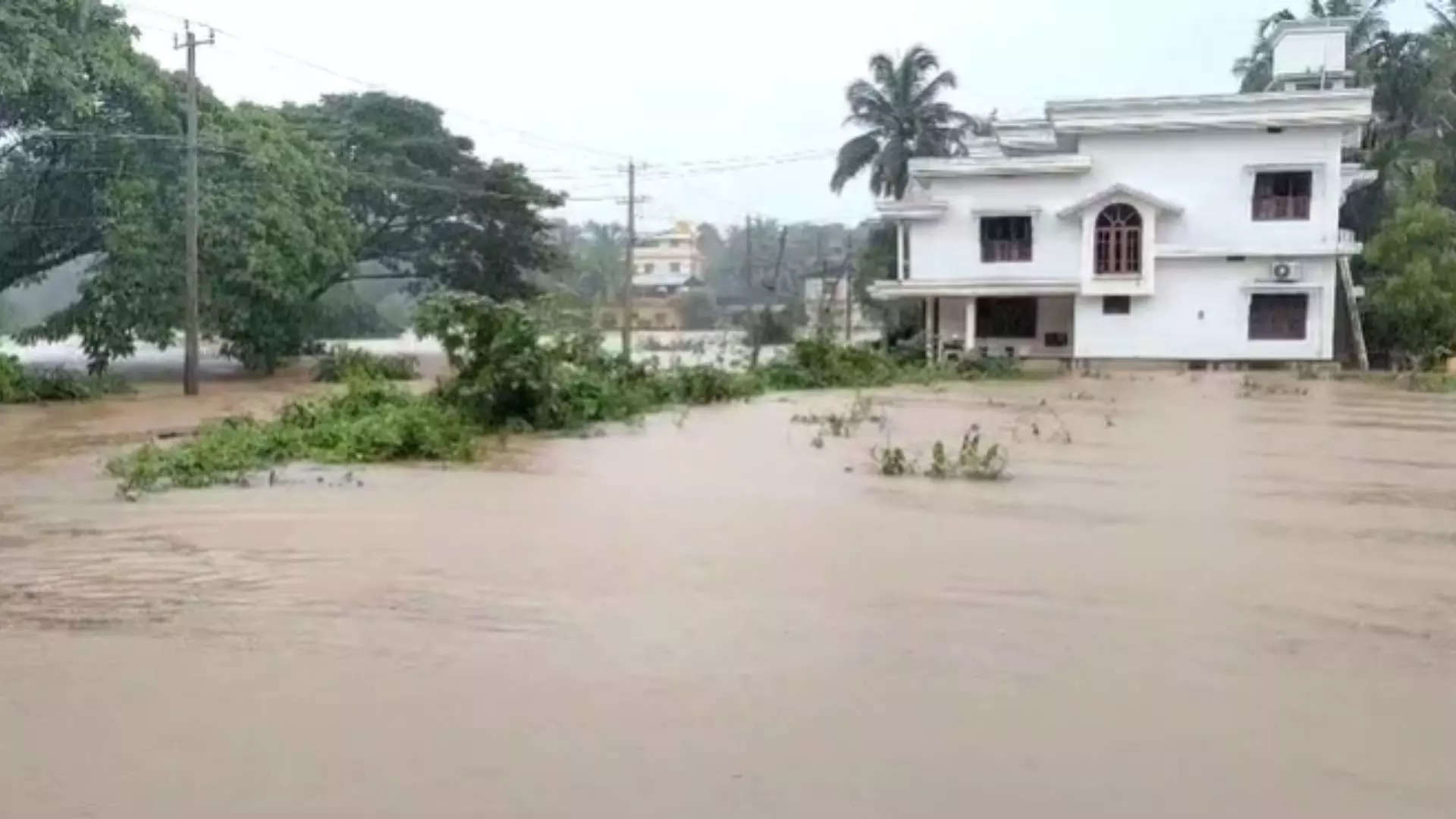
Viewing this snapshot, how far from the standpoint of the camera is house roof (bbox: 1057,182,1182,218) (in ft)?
110

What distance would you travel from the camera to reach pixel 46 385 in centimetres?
2608

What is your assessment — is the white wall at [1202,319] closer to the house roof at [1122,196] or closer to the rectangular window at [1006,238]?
the house roof at [1122,196]

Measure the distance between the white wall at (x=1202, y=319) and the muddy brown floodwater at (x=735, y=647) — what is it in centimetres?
2129

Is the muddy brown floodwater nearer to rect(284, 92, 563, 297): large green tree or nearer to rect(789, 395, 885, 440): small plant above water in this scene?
rect(789, 395, 885, 440): small plant above water

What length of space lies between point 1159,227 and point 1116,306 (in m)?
2.21

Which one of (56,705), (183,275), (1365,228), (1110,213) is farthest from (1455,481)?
(1365,228)

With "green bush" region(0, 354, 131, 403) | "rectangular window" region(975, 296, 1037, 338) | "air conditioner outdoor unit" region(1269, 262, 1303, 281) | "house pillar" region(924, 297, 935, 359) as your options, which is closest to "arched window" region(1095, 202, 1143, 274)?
"rectangular window" region(975, 296, 1037, 338)

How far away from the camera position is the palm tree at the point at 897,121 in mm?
43031

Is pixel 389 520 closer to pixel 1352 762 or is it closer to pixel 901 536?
pixel 901 536

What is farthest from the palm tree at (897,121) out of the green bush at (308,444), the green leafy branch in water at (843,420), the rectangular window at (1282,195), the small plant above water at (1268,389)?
the green bush at (308,444)

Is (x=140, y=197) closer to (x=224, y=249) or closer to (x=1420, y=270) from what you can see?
(x=224, y=249)

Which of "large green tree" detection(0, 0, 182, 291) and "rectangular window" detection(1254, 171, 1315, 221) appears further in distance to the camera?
"rectangular window" detection(1254, 171, 1315, 221)

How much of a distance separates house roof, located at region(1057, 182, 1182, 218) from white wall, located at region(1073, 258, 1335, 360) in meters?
1.40

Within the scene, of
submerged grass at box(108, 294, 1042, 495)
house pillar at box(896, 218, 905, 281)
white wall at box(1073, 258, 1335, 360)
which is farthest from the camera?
house pillar at box(896, 218, 905, 281)
